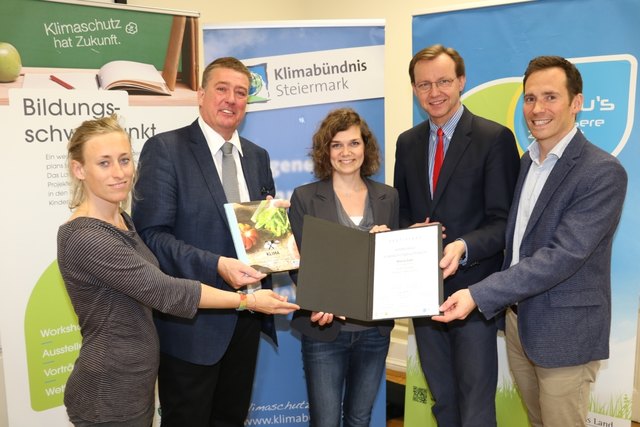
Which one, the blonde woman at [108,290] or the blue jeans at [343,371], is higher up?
the blonde woman at [108,290]

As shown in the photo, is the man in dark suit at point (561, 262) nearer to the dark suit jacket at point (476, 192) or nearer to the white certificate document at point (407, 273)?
the white certificate document at point (407, 273)

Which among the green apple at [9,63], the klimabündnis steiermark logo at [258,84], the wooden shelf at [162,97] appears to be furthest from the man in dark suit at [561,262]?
the green apple at [9,63]

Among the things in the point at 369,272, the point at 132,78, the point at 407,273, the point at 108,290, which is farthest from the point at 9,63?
the point at 407,273

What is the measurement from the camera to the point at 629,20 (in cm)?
290

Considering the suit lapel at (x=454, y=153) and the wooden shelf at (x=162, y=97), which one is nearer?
the suit lapel at (x=454, y=153)

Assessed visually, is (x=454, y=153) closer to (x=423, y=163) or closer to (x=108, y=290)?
(x=423, y=163)

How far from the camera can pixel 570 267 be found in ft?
7.34

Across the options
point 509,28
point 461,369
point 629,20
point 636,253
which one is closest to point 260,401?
point 461,369

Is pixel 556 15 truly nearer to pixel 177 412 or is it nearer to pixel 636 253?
pixel 636 253

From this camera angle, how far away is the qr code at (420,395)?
11.9ft

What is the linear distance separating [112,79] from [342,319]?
1.92 meters

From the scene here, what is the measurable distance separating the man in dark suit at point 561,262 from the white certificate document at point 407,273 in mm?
116

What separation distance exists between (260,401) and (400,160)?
1876 mm

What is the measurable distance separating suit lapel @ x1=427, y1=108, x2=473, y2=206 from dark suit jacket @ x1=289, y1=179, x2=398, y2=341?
0.23 metres
